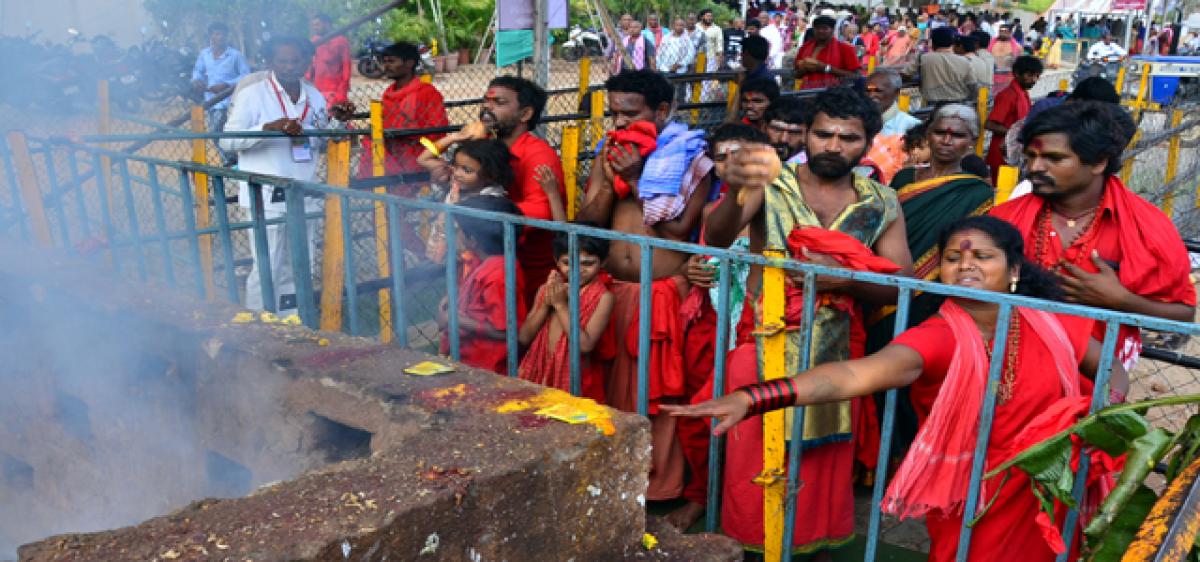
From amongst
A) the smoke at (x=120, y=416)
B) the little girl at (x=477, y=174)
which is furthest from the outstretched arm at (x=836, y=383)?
the little girl at (x=477, y=174)

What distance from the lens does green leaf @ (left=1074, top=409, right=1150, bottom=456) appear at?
2.03m

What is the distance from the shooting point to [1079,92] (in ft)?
19.3

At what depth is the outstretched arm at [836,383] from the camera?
7.38 ft

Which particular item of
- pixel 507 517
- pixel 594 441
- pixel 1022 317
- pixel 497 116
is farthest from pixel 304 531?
pixel 497 116

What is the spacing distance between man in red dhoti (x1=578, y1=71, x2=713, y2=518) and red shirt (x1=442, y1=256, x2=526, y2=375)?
45 centimetres

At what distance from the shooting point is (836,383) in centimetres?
236

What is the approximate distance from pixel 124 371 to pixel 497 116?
2.05 m

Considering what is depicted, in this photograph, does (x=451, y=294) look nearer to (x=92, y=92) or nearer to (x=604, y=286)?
(x=604, y=286)

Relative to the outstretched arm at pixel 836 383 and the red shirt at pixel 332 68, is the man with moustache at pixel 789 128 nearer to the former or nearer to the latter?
the outstretched arm at pixel 836 383

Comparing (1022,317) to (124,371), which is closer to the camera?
(1022,317)

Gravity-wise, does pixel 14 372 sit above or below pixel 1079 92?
below

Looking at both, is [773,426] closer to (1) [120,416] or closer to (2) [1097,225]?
(2) [1097,225]

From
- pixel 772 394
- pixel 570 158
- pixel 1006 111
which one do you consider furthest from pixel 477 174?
pixel 1006 111

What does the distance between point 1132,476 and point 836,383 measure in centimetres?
67
